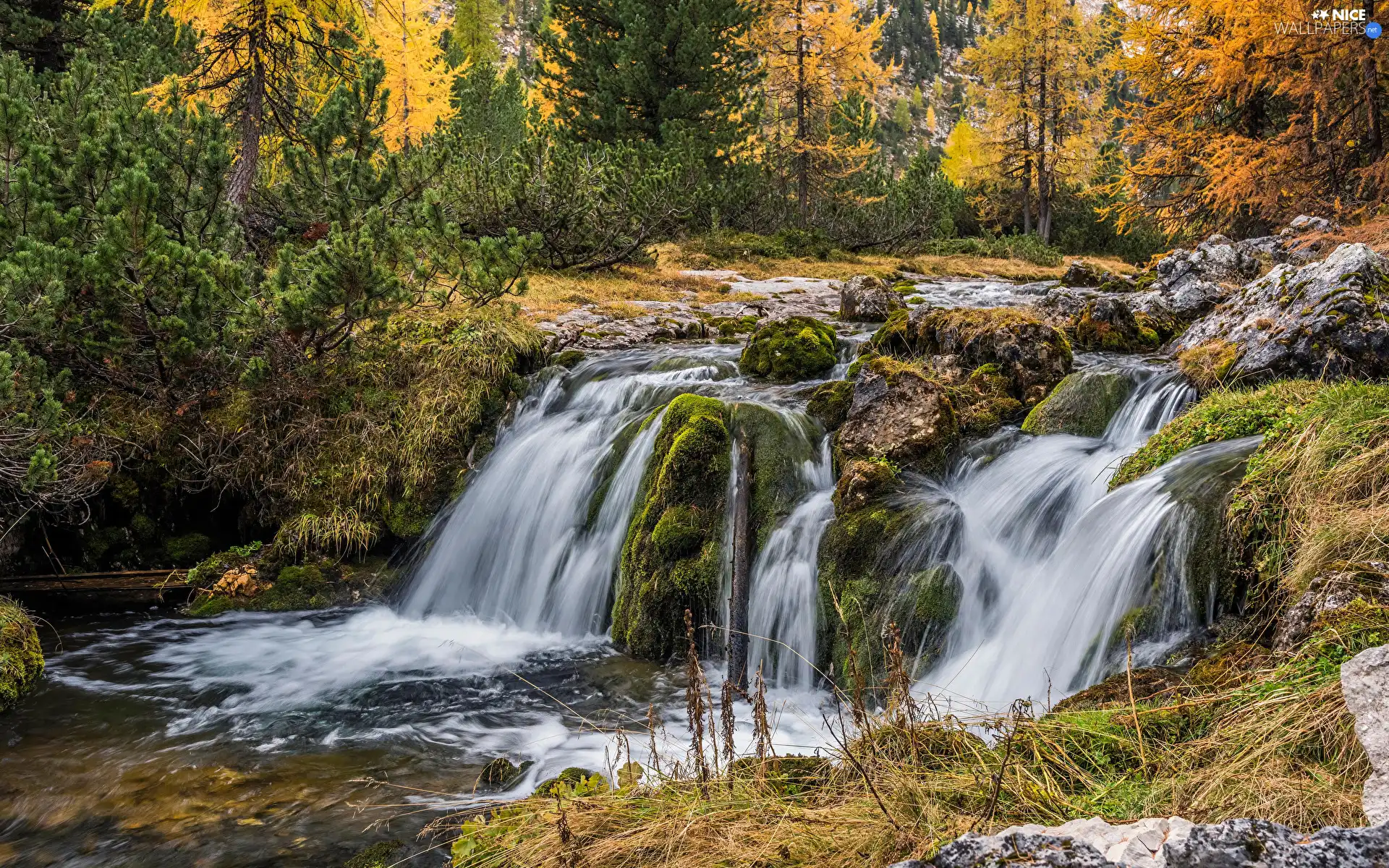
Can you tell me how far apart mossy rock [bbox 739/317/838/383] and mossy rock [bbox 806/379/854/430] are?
1150mm

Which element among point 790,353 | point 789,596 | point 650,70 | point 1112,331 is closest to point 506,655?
point 789,596

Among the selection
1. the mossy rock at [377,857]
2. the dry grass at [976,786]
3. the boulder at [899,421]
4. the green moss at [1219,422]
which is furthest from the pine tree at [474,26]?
the dry grass at [976,786]

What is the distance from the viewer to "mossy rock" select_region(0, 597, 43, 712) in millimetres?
5148

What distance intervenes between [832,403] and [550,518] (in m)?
2.80

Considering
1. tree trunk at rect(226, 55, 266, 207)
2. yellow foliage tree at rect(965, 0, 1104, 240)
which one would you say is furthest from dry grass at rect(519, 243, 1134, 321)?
yellow foliage tree at rect(965, 0, 1104, 240)

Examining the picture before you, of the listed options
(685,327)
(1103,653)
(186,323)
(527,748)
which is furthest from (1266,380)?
(186,323)

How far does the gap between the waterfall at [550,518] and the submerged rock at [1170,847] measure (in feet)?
17.1

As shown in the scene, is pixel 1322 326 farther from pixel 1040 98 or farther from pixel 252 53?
pixel 1040 98

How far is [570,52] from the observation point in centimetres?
1894

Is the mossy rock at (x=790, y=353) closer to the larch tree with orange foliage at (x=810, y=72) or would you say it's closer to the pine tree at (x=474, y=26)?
the larch tree with orange foliage at (x=810, y=72)

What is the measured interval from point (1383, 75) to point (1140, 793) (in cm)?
1356

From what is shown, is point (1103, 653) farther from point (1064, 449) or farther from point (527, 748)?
point (527, 748)

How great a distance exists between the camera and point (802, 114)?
2262 centimetres

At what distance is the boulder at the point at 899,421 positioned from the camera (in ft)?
20.9
